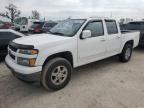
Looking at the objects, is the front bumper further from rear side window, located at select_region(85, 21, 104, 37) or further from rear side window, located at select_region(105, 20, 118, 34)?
rear side window, located at select_region(105, 20, 118, 34)

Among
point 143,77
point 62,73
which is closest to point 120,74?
point 143,77

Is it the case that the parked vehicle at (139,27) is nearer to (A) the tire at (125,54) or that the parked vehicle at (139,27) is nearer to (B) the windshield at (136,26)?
(B) the windshield at (136,26)

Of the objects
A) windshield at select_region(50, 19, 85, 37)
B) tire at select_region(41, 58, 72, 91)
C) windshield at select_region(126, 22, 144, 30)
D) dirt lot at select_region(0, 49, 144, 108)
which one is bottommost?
dirt lot at select_region(0, 49, 144, 108)

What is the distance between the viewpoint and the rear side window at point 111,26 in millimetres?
5195

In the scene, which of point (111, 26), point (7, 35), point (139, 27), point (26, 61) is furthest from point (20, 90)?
point (139, 27)

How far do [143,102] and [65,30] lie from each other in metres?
2.74

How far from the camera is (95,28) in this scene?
469cm

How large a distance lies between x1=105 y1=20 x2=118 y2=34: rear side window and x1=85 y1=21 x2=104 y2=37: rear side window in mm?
388

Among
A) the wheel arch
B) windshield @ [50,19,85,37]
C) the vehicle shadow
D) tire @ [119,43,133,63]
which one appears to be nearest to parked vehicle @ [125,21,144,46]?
tire @ [119,43,133,63]

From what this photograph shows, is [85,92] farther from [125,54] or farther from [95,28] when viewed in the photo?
[125,54]

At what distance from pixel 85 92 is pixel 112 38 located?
2.31m

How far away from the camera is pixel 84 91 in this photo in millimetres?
3859

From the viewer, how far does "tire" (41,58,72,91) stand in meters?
3.57

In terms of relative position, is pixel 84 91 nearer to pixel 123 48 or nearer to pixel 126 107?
pixel 126 107
